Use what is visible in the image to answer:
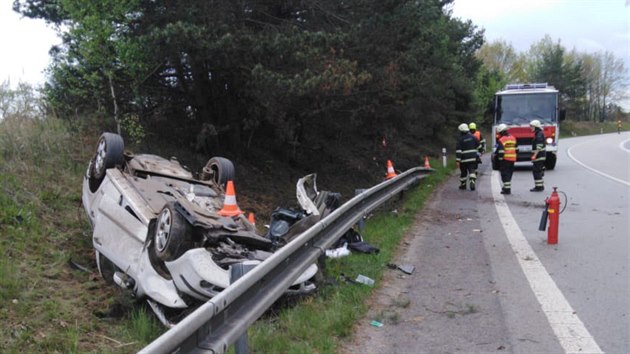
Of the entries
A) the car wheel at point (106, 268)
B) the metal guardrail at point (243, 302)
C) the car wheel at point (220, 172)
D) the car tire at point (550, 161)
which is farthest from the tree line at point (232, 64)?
the car tire at point (550, 161)

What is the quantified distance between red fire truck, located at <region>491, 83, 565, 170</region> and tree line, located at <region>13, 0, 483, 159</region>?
4.32 metres

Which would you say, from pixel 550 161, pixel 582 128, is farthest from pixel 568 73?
pixel 550 161

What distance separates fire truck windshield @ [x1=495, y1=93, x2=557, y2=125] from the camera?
1783cm

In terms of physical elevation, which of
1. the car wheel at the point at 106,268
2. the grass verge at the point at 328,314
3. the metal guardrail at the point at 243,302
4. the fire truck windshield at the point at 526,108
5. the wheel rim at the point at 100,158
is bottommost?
the grass verge at the point at 328,314

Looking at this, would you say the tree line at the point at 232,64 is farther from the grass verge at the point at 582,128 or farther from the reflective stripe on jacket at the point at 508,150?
the grass verge at the point at 582,128

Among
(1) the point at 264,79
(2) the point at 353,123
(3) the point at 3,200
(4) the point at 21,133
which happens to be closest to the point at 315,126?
(2) the point at 353,123

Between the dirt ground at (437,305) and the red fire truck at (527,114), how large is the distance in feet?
36.3

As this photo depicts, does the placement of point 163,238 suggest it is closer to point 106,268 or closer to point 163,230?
point 163,230

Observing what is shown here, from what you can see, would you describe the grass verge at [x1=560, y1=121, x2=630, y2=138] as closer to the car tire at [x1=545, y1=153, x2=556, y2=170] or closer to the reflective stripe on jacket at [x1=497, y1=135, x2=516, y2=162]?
the car tire at [x1=545, y1=153, x2=556, y2=170]

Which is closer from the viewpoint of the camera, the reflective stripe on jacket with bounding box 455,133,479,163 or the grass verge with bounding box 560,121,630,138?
the reflective stripe on jacket with bounding box 455,133,479,163

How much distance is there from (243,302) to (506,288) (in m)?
2.79

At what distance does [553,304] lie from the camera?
4527mm

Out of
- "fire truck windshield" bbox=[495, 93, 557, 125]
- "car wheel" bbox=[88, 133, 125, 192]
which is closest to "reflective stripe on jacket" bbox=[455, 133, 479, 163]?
"fire truck windshield" bbox=[495, 93, 557, 125]

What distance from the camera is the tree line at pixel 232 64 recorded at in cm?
947
